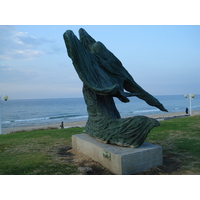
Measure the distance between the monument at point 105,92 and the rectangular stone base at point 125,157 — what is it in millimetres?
244

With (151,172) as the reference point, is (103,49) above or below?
above

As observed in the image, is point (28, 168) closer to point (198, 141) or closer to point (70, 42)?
point (70, 42)

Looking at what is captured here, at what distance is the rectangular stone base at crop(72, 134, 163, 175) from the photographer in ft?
13.5

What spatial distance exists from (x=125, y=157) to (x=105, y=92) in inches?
59.6

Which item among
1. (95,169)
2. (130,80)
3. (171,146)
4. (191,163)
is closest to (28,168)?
(95,169)

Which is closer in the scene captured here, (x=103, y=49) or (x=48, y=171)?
(x=48, y=171)

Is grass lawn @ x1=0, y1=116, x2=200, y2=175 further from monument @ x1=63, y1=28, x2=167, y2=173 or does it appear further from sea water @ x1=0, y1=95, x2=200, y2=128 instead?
sea water @ x1=0, y1=95, x2=200, y2=128

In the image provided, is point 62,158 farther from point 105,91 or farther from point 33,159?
point 105,91

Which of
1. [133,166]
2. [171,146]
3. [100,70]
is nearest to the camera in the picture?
[133,166]

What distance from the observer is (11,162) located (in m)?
5.01

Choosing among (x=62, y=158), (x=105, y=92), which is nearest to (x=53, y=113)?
(x=62, y=158)

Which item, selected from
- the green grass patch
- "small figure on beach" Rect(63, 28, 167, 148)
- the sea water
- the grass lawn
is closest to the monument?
"small figure on beach" Rect(63, 28, 167, 148)

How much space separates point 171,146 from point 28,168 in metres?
4.74

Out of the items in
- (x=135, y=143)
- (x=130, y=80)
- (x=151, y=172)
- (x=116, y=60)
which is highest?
(x=116, y=60)
